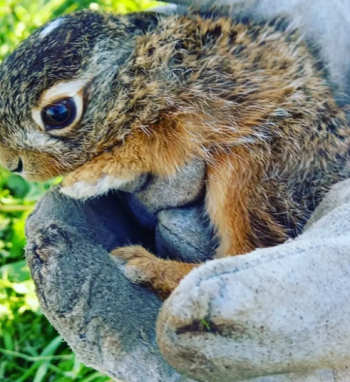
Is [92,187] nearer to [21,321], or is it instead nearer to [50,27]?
[50,27]

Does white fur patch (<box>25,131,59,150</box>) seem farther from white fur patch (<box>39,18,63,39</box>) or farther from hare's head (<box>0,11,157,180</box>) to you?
white fur patch (<box>39,18,63,39</box>)

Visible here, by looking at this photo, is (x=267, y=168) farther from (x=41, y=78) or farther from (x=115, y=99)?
(x=41, y=78)

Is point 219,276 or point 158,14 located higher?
point 158,14

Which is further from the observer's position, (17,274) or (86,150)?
(17,274)

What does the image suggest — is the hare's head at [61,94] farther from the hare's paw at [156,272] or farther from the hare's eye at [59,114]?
the hare's paw at [156,272]

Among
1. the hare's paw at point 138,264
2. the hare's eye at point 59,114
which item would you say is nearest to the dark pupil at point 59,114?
the hare's eye at point 59,114

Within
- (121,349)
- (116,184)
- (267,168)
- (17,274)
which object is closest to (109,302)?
(121,349)

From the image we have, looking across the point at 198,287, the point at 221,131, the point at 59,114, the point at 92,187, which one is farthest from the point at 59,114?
the point at 198,287

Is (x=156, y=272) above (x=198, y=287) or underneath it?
underneath

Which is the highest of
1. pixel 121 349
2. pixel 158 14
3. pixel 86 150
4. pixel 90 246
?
pixel 158 14
